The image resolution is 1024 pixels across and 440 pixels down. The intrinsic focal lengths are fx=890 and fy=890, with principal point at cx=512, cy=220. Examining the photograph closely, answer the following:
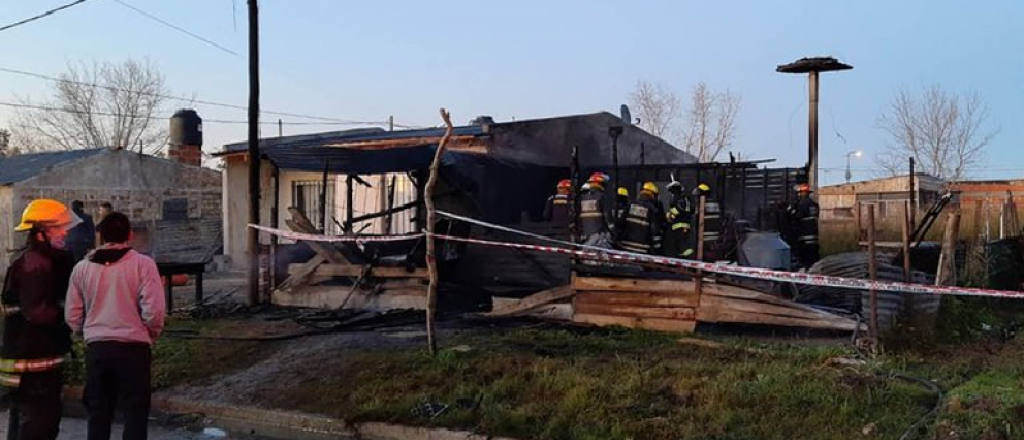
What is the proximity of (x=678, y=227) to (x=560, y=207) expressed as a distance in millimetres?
2275

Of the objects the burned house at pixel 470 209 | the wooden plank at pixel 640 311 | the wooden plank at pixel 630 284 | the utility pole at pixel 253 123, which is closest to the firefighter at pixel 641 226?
the burned house at pixel 470 209

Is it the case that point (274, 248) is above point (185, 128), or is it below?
below

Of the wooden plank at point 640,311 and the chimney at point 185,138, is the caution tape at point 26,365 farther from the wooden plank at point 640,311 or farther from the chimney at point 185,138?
the chimney at point 185,138

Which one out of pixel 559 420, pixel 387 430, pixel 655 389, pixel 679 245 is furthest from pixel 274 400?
pixel 679 245

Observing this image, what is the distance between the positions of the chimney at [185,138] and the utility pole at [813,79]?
1624 centimetres

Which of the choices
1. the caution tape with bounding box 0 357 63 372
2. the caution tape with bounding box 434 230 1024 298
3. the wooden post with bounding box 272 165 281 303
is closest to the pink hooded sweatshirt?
the caution tape with bounding box 0 357 63 372

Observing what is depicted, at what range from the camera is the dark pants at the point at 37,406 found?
5.45m

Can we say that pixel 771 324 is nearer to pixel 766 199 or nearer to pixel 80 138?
pixel 766 199

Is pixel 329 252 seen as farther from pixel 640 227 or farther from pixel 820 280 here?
pixel 820 280

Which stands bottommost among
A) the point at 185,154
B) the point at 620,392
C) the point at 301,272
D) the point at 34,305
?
the point at 620,392

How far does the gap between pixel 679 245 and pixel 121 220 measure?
7.78 metres

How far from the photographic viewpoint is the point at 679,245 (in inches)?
464

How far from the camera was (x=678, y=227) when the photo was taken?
11742 millimetres

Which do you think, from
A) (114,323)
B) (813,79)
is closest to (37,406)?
(114,323)
